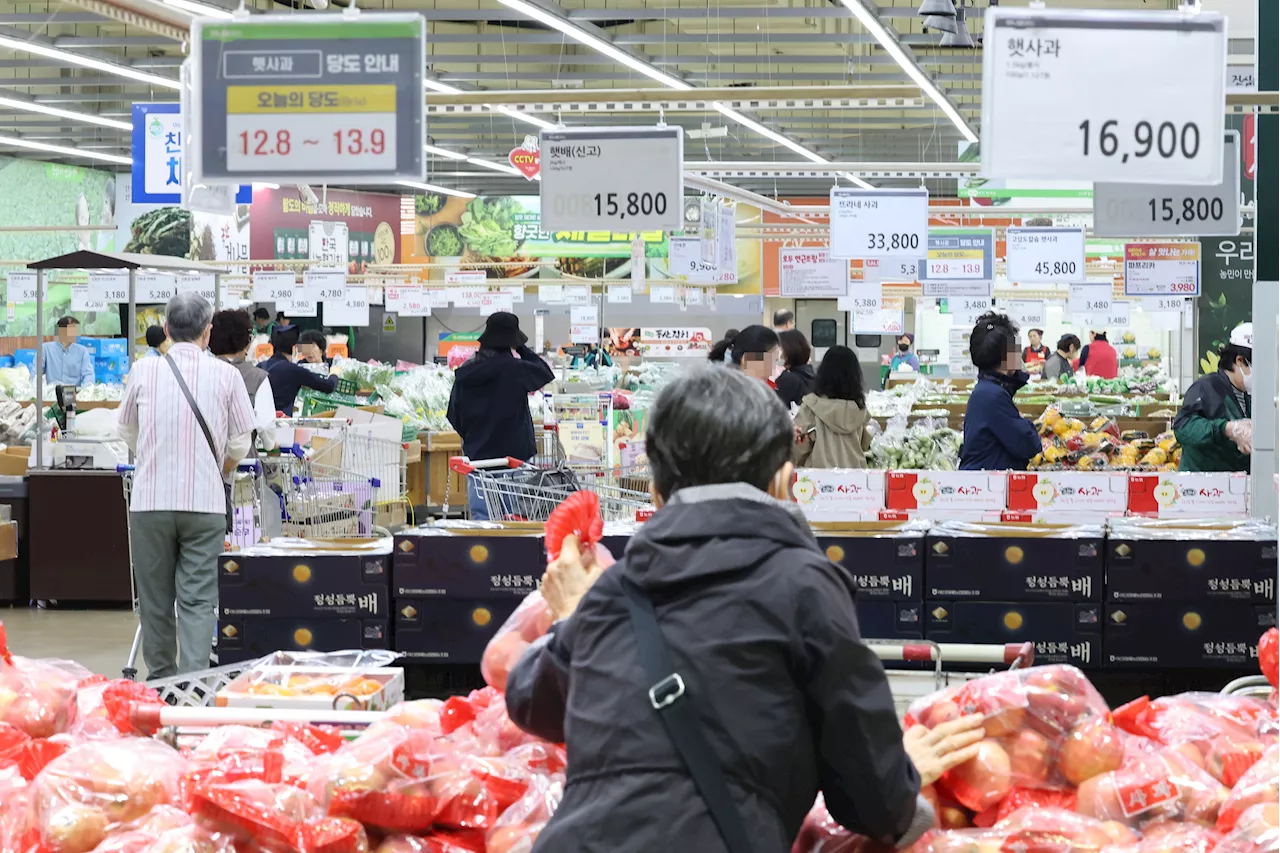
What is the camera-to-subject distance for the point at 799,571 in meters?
1.84

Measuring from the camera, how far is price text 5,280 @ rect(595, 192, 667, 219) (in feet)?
28.7

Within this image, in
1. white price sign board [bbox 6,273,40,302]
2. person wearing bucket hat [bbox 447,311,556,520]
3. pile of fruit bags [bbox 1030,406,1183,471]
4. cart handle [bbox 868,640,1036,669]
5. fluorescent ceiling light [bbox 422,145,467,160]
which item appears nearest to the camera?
cart handle [bbox 868,640,1036,669]

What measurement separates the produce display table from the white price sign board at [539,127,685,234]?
3.19m

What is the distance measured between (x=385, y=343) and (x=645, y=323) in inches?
203

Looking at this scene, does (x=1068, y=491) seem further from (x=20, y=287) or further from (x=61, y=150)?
(x=61, y=150)

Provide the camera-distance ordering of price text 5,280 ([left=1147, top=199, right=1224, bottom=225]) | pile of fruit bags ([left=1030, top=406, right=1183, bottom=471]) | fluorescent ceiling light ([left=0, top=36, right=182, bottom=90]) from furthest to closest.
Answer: fluorescent ceiling light ([left=0, top=36, right=182, bottom=90]) → price text 5,280 ([left=1147, top=199, right=1224, bottom=225]) → pile of fruit bags ([left=1030, top=406, right=1183, bottom=471])

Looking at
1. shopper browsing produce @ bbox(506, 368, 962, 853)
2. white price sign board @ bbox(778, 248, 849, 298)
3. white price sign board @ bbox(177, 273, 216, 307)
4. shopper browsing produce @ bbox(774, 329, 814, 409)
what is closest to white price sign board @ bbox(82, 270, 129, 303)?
white price sign board @ bbox(177, 273, 216, 307)

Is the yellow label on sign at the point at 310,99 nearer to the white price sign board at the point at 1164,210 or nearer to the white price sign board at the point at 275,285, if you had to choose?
the white price sign board at the point at 1164,210

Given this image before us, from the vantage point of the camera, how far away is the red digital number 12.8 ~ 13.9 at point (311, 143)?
203 inches

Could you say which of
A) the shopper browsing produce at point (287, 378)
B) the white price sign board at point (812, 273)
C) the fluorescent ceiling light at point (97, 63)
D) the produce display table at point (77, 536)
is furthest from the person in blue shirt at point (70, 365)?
the white price sign board at point (812, 273)

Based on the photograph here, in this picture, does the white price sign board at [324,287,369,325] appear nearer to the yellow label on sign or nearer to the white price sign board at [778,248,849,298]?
the white price sign board at [778,248,849,298]

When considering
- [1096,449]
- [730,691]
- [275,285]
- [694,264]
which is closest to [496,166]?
[275,285]

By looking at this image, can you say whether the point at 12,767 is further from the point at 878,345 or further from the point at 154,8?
the point at 878,345

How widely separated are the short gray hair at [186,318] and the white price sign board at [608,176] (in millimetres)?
3172
